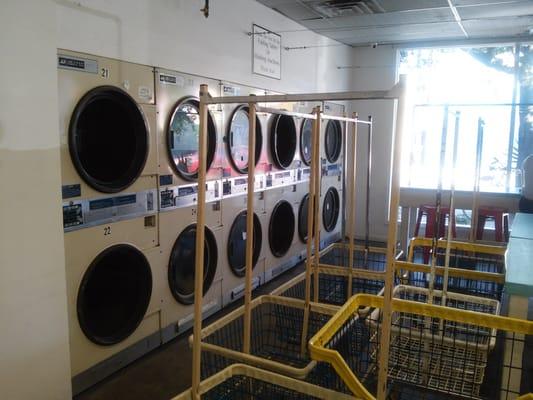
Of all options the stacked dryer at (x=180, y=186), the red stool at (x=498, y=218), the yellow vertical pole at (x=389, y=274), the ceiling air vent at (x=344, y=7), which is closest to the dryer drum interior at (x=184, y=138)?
the stacked dryer at (x=180, y=186)

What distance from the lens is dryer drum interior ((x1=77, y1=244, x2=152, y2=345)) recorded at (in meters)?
3.07

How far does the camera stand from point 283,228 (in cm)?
554

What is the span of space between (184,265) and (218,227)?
0.51m

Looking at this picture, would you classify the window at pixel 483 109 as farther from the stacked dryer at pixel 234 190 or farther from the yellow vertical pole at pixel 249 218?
the yellow vertical pole at pixel 249 218

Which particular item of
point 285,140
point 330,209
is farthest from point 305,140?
point 330,209

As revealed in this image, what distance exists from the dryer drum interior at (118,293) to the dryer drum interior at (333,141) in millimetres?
3754

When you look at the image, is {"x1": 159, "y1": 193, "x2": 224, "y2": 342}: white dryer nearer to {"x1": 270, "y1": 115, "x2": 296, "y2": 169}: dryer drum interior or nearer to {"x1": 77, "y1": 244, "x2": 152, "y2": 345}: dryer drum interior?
{"x1": 77, "y1": 244, "x2": 152, "y2": 345}: dryer drum interior

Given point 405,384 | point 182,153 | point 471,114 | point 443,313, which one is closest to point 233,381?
point 405,384

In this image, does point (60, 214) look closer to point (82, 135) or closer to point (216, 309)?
point (82, 135)

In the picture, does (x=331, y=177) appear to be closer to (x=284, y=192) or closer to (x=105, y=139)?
(x=284, y=192)

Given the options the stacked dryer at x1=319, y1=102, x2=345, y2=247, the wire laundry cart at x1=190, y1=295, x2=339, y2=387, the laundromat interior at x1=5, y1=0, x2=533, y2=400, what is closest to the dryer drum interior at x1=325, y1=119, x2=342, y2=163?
the stacked dryer at x1=319, y1=102, x2=345, y2=247

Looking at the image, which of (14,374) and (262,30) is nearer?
(14,374)

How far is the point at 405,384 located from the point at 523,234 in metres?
1.74

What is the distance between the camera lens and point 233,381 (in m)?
1.94
